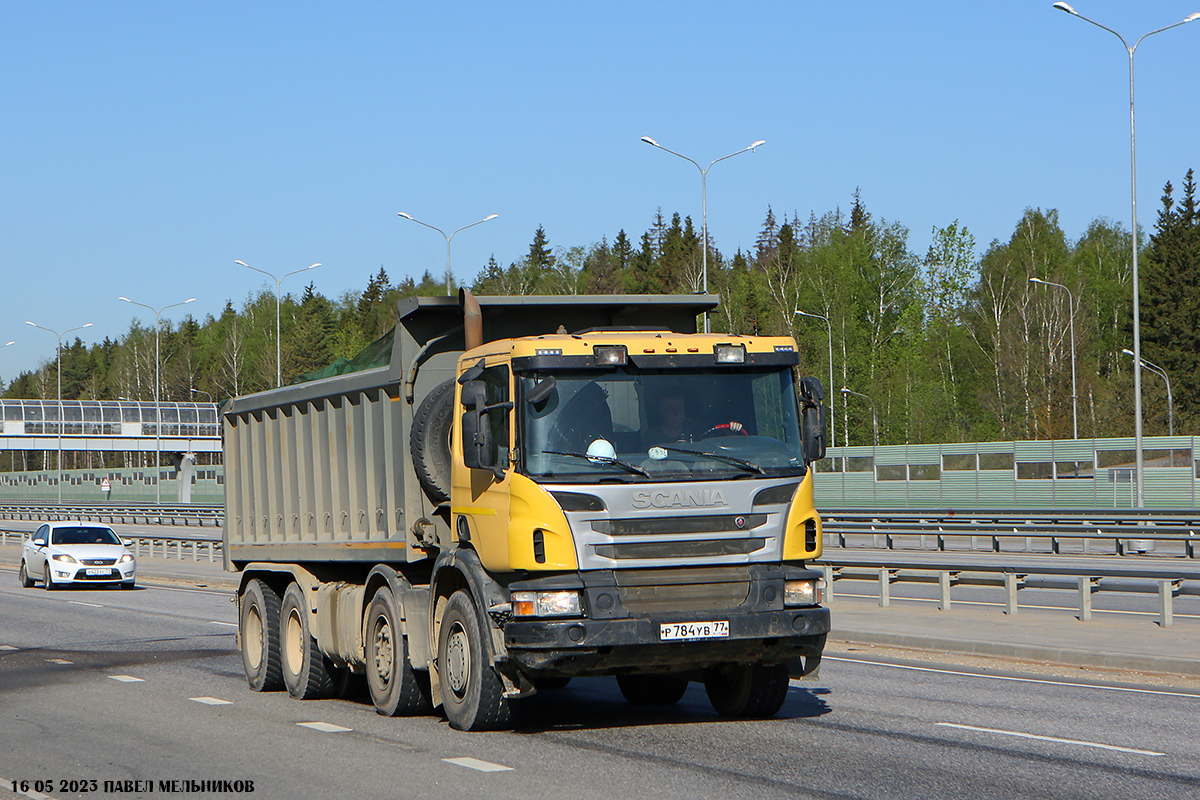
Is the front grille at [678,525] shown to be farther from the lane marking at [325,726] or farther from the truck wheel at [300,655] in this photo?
the truck wheel at [300,655]

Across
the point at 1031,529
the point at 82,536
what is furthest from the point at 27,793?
the point at 1031,529

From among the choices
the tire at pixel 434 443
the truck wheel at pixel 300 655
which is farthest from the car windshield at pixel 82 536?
the tire at pixel 434 443

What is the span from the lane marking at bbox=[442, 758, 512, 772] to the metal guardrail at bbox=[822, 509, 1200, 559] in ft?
81.4

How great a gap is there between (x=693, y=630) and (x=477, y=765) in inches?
62.5

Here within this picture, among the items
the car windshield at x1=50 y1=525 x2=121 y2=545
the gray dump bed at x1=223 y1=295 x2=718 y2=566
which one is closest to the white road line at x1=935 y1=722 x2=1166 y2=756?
the gray dump bed at x1=223 y1=295 x2=718 y2=566

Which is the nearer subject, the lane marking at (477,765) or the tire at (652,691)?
the lane marking at (477,765)

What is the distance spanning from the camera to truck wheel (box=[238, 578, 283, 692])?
43.9 ft

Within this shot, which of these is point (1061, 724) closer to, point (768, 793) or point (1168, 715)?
point (1168, 715)

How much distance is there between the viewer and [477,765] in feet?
29.2

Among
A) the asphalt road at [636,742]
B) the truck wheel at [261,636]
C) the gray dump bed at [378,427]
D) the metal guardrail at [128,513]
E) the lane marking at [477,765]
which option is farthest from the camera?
the metal guardrail at [128,513]

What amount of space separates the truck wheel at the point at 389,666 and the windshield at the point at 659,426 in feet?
7.89

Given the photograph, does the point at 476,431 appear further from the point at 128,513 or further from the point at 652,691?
the point at 128,513

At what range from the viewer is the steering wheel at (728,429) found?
9688 mm

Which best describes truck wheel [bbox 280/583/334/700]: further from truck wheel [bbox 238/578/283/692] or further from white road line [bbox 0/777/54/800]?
white road line [bbox 0/777/54/800]
